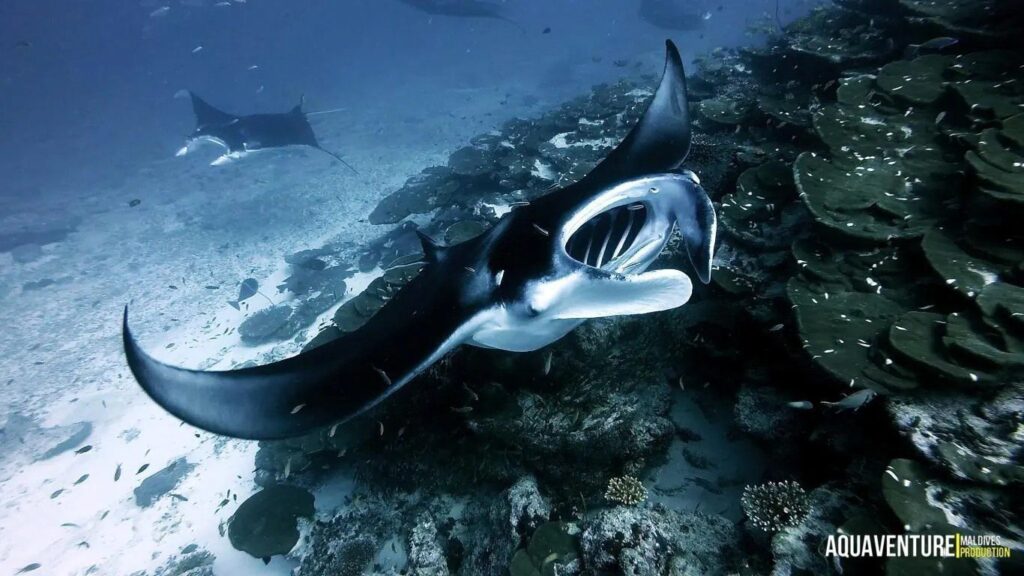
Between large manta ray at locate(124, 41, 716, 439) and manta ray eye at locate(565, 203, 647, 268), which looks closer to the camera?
large manta ray at locate(124, 41, 716, 439)

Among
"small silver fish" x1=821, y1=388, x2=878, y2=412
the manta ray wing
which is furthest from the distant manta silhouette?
"small silver fish" x1=821, y1=388, x2=878, y2=412

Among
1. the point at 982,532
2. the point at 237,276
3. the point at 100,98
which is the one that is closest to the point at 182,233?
the point at 237,276

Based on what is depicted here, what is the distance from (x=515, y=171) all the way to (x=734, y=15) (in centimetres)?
6365

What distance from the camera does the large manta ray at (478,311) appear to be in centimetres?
242

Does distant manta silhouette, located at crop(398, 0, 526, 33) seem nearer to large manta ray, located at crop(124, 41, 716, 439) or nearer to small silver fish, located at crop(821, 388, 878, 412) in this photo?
large manta ray, located at crop(124, 41, 716, 439)

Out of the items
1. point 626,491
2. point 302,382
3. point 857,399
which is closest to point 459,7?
point 302,382

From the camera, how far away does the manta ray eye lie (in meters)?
3.42

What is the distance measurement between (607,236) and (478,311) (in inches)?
58.6

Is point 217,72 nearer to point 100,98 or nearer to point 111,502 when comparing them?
point 100,98

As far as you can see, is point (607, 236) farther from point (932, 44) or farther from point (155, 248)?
point (155, 248)

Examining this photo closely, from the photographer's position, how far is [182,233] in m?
17.4

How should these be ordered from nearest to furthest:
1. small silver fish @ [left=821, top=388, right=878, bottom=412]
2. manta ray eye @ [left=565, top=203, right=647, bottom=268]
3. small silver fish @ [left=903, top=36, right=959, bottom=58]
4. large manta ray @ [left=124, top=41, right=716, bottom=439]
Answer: large manta ray @ [left=124, top=41, right=716, bottom=439] < small silver fish @ [left=821, top=388, right=878, bottom=412] < manta ray eye @ [left=565, top=203, right=647, bottom=268] < small silver fish @ [left=903, top=36, right=959, bottom=58]

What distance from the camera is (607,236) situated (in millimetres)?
3521

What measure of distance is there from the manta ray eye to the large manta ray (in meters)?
0.07
